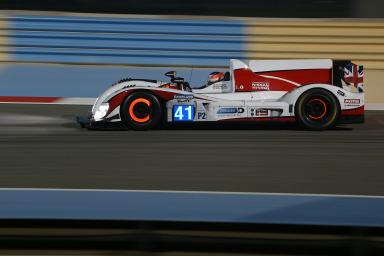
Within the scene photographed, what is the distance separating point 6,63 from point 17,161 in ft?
20.4

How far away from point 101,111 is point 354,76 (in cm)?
336

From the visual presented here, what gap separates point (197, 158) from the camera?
26.7ft

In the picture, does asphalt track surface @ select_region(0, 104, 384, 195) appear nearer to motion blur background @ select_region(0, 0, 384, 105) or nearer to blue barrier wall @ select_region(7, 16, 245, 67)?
motion blur background @ select_region(0, 0, 384, 105)

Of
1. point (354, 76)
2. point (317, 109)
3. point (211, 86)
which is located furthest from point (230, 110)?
point (354, 76)

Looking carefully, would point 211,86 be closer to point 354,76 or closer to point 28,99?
point 354,76

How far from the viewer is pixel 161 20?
13992mm

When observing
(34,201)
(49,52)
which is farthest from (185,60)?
(34,201)

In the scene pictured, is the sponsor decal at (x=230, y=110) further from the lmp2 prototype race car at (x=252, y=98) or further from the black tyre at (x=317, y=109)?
the black tyre at (x=317, y=109)

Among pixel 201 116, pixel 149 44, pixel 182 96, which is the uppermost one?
pixel 149 44

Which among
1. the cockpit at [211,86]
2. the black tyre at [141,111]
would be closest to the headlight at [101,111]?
the black tyre at [141,111]

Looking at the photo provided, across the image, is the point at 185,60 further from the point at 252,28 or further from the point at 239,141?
the point at 239,141

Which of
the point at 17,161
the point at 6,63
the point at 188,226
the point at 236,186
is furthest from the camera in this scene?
the point at 6,63

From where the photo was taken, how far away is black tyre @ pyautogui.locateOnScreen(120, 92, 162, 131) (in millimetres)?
9758

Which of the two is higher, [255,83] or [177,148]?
[255,83]
